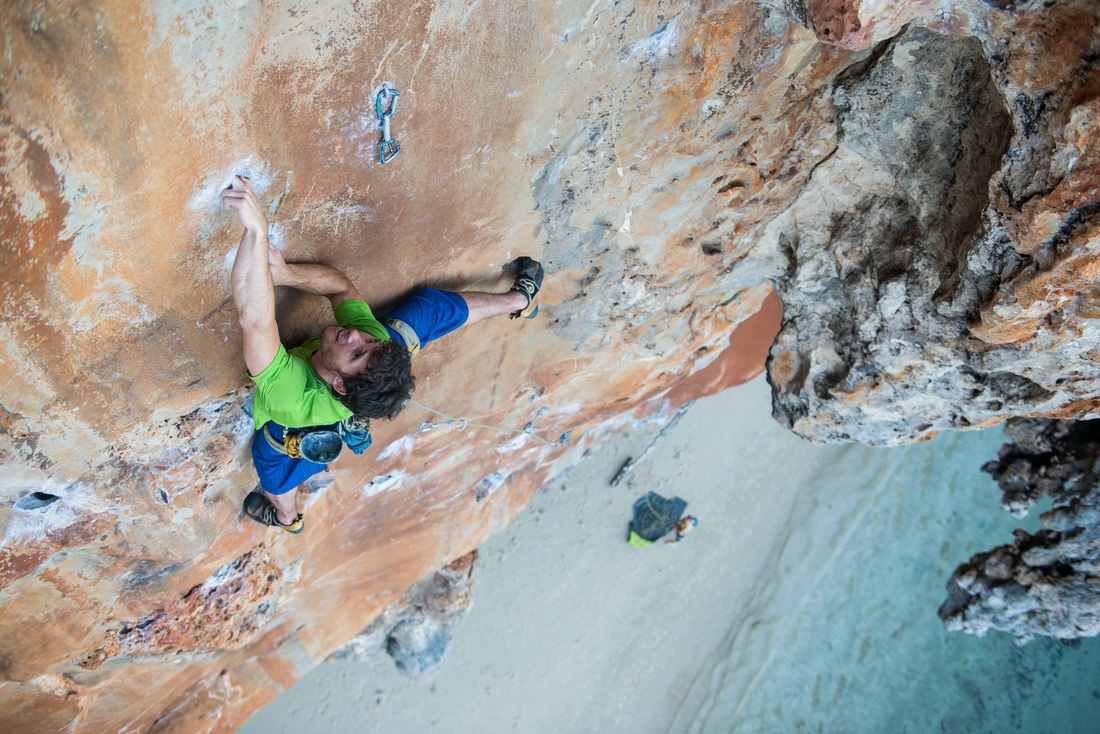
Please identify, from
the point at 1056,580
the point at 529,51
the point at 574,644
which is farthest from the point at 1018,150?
the point at 574,644

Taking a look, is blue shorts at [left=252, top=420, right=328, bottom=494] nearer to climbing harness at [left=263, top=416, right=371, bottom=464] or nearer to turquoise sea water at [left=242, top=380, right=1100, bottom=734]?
climbing harness at [left=263, top=416, right=371, bottom=464]

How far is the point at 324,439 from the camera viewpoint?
2439mm

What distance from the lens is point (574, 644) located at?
5.38 metres

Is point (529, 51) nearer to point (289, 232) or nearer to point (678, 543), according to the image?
point (289, 232)

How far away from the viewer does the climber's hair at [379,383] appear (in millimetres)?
2287

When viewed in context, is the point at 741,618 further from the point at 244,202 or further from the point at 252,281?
the point at 244,202

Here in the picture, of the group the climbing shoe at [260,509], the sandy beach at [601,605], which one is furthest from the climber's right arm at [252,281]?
the sandy beach at [601,605]

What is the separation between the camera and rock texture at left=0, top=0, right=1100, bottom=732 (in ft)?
5.80

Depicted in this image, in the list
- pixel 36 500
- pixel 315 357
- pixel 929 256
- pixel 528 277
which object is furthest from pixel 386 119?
pixel 929 256

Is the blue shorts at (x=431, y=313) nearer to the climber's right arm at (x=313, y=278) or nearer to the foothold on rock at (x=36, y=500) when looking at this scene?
the climber's right arm at (x=313, y=278)

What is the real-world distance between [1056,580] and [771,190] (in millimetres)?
2503

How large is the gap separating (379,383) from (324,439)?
1.03ft

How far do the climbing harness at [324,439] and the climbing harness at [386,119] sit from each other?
82cm

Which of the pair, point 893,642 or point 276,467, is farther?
point 893,642
